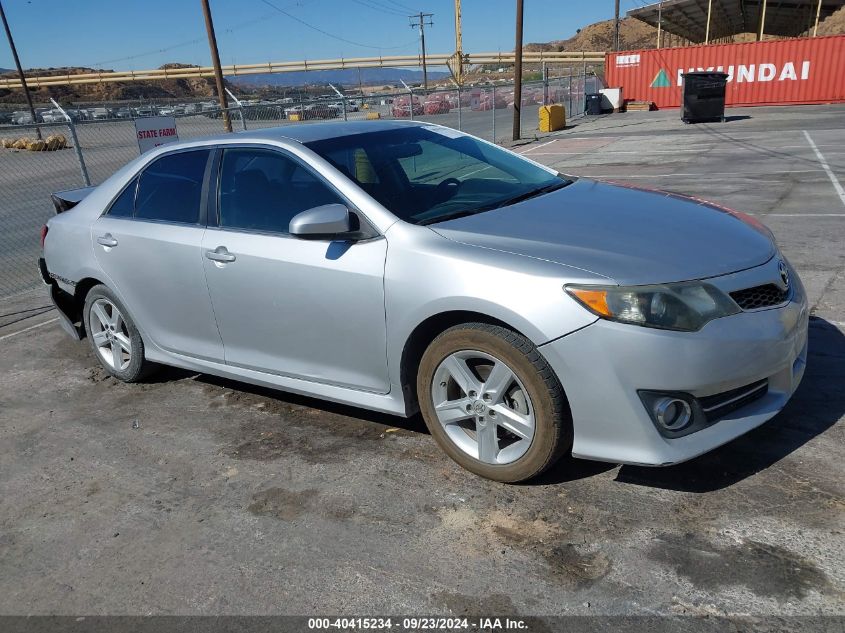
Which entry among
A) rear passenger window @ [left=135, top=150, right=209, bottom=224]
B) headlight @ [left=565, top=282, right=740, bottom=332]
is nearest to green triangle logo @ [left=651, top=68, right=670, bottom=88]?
rear passenger window @ [left=135, top=150, right=209, bottom=224]

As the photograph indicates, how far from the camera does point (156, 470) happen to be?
3619 mm

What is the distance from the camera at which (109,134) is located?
34000 millimetres

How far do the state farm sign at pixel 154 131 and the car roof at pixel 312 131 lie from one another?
24.2 ft

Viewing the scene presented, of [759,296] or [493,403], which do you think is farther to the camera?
[493,403]

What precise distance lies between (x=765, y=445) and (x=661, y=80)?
30401mm

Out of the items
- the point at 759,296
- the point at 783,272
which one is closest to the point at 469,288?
the point at 759,296

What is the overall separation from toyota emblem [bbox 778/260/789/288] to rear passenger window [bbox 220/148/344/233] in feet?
6.83

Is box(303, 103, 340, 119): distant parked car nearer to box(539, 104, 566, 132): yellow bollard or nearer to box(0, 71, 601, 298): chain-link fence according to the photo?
box(0, 71, 601, 298): chain-link fence

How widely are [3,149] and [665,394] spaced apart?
108ft

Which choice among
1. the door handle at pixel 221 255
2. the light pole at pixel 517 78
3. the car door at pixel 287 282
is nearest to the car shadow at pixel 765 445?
the car door at pixel 287 282

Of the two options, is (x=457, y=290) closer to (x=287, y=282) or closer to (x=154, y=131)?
(x=287, y=282)

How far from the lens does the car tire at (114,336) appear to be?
461cm

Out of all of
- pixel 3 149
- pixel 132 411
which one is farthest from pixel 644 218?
pixel 3 149

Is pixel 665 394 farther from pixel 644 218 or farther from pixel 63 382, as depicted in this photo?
pixel 63 382
